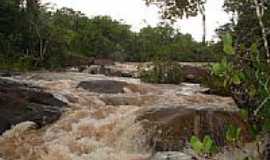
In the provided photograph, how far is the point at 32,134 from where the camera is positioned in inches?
340

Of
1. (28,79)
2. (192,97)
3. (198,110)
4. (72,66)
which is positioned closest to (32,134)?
(198,110)

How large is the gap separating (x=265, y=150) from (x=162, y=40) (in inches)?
1048

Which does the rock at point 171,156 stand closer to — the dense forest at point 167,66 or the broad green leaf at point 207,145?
the dense forest at point 167,66

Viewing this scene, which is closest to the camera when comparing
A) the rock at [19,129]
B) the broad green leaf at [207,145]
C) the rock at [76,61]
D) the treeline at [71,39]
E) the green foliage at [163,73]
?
the broad green leaf at [207,145]

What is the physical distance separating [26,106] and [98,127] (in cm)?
162

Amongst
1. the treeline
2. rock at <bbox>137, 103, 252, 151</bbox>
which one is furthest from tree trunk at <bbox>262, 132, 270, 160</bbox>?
the treeline

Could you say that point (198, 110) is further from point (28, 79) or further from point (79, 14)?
point (79, 14)

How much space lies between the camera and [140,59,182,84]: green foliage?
52.5 ft

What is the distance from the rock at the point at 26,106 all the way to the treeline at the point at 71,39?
7518 mm

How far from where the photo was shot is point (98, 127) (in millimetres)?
8672

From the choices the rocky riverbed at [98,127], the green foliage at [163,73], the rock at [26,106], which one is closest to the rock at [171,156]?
the rocky riverbed at [98,127]

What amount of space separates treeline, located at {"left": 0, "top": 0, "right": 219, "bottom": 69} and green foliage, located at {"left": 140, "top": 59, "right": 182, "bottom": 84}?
352cm

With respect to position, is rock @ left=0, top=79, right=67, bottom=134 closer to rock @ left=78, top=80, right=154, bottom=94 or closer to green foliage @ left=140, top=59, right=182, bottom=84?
rock @ left=78, top=80, right=154, bottom=94

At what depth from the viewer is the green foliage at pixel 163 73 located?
1599cm
